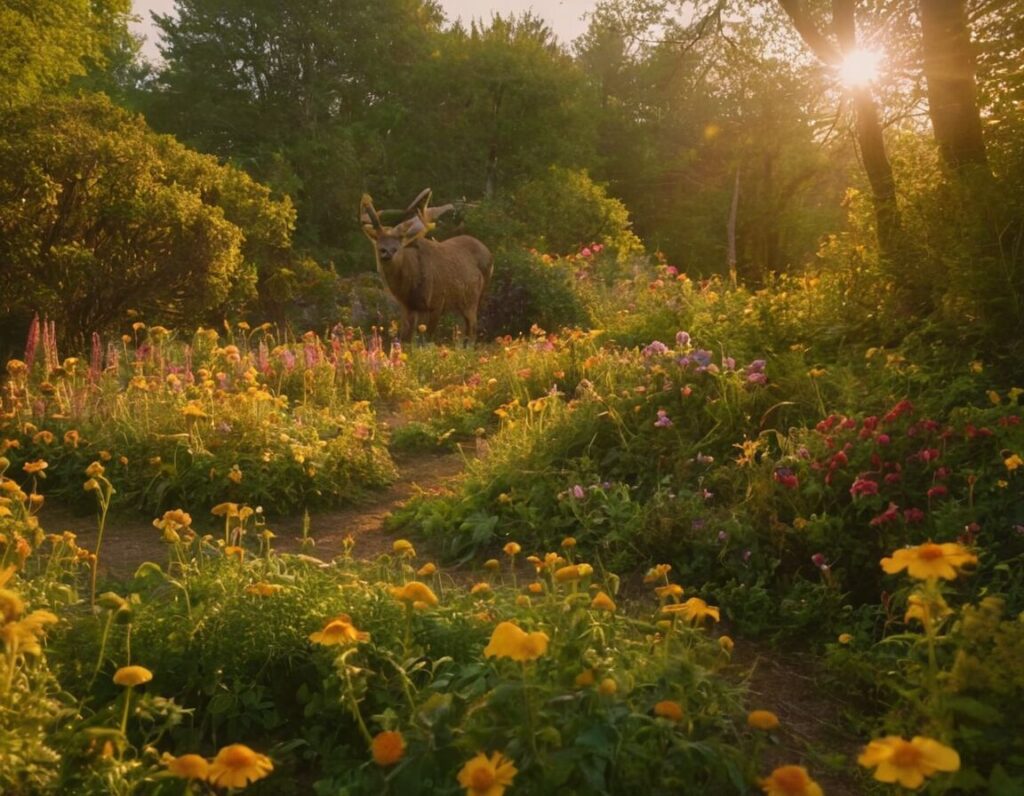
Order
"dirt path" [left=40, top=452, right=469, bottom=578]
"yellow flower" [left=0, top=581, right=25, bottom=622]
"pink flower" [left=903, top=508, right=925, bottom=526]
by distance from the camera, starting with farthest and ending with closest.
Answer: "dirt path" [left=40, top=452, right=469, bottom=578] → "pink flower" [left=903, top=508, right=925, bottom=526] → "yellow flower" [left=0, top=581, right=25, bottom=622]

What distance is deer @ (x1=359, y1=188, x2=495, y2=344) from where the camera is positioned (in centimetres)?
1314

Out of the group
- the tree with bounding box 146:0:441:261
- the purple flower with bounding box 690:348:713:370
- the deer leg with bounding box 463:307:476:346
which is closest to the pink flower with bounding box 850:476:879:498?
the purple flower with bounding box 690:348:713:370

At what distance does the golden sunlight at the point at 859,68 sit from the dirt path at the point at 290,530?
4.67 metres

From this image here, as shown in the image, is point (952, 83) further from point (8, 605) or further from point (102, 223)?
point (102, 223)

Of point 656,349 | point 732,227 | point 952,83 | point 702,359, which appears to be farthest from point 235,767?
point 732,227

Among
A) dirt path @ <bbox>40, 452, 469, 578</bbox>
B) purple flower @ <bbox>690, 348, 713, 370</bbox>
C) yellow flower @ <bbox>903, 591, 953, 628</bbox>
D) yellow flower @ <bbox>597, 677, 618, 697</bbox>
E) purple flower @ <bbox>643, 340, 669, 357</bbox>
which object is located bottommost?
dirt path @ <bbox>40, 452, 469, 578</bbox>

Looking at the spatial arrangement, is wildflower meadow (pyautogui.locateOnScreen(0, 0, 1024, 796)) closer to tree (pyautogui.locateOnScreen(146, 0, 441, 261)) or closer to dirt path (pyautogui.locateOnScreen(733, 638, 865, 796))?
dirt path (pyautogui.locateOnScreen(733, 638, 865, 796))

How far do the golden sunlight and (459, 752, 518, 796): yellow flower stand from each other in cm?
735

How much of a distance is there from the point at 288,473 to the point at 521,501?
1.65 meters

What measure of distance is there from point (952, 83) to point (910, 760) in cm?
589

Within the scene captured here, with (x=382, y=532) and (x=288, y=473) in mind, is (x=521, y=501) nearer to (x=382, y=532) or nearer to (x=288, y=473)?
(x=382, y=532)

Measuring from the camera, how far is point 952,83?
6.59m

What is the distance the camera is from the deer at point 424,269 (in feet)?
43.1

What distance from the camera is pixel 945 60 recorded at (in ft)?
21.9
